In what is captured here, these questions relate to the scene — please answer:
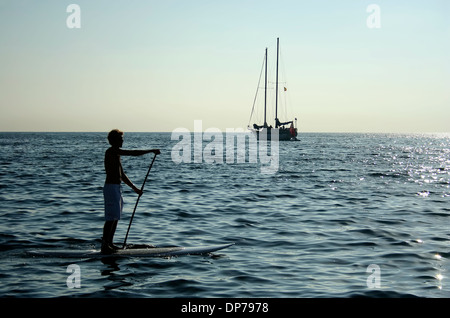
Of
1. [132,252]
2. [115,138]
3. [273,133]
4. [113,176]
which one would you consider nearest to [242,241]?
[132,252]

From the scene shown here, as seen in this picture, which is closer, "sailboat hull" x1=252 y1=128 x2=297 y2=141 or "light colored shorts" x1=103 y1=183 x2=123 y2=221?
"light colored shorts" x1=103 y1=183 x2=123 y2=221

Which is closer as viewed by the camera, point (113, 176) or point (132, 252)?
point (113, 176)

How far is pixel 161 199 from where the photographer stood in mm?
18688

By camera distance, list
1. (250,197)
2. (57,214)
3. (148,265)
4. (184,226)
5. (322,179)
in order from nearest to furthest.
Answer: (148,265) < (184,226) < (57,214) < (250,197) < (322,179)

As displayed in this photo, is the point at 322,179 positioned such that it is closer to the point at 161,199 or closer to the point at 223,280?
the point at 161,199

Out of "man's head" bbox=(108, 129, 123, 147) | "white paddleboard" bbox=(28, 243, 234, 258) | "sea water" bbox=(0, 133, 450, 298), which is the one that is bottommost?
"sea water" bbox=(0, 133, 450, 298)

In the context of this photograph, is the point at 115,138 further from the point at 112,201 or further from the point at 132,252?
the point at 132,252

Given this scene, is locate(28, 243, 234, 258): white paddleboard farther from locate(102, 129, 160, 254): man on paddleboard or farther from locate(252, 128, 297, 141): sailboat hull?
locate(252, 128, 297, 141): sailboat hull

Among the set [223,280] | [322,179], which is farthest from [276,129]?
[223,280]

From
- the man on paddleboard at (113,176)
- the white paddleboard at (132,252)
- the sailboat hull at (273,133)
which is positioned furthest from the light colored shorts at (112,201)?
the sailboat hull at (273,133)

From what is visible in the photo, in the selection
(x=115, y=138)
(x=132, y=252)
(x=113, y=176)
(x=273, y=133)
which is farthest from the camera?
(x=273, y=133)

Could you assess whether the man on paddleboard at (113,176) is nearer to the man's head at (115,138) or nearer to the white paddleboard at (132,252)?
the man's head at (115,138)

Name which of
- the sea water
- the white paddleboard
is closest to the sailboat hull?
the sea water
